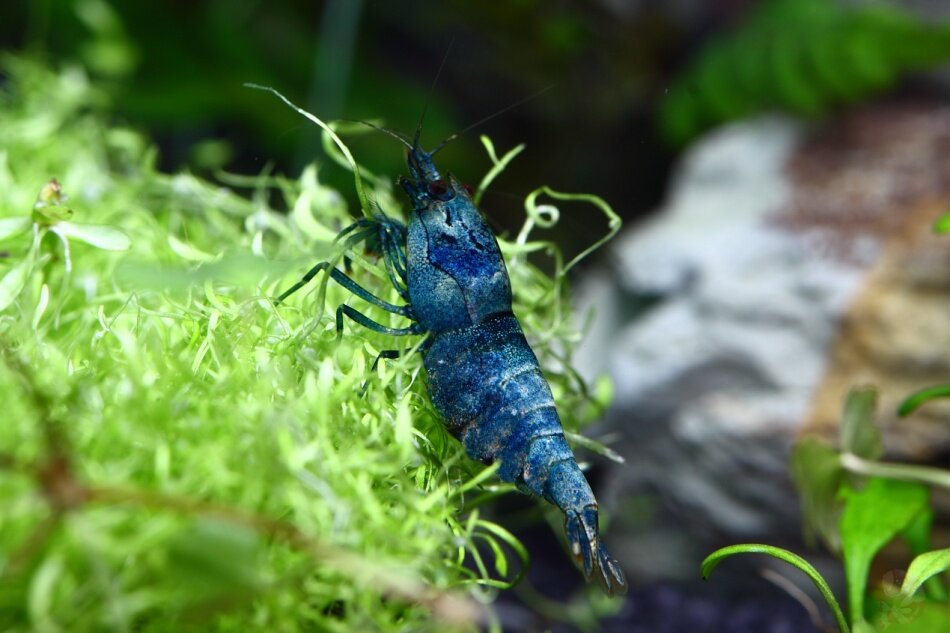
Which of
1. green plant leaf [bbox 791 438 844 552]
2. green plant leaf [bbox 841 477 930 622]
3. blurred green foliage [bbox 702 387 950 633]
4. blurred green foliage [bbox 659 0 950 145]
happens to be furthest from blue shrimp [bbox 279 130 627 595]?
blurred green foliage [bbox 659 0 950 145]

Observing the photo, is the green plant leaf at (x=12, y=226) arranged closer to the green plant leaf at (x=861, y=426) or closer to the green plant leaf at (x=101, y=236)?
the green plant leaf at (x=101, y=236)

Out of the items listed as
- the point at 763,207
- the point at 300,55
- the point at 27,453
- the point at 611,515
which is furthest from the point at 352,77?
the point at 27,453

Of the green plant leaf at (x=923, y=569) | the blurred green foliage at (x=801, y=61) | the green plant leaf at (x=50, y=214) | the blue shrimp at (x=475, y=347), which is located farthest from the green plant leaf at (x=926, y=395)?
the green plant leaf at (x=50, y=214)

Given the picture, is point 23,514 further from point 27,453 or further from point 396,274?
point 396,274

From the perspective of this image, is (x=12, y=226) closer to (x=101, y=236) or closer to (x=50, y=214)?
(x=50, y=214)

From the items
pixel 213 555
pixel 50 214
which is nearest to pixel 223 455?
pixel 213 555

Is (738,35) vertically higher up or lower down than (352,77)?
higher up
